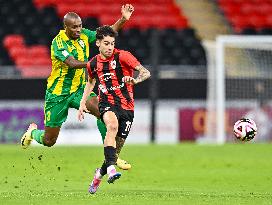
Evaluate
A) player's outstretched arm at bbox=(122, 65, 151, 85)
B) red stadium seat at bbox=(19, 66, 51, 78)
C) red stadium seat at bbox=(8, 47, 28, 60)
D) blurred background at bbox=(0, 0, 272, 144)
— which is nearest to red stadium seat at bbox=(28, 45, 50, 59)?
blurred background at bbox=(0, 0, 272, 144)

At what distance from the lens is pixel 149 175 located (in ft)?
40.5

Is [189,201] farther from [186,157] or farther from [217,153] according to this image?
[217,153]

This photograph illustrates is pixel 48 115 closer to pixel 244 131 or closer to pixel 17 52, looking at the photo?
pixel 244 131

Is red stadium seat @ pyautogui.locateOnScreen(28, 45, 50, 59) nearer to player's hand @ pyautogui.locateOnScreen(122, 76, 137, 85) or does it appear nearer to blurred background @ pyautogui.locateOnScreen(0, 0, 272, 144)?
blurred background @ pyautogui.locateOnScreen(0, 0, 272, 144)

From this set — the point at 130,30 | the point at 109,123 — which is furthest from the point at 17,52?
the point at 109,123

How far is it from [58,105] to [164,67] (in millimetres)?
9158

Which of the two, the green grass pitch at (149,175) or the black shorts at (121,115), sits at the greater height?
the black shorts at (121,115)

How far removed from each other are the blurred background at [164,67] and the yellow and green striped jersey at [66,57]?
26.6ft

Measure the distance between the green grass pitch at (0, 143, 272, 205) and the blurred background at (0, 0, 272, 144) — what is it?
1.14 m

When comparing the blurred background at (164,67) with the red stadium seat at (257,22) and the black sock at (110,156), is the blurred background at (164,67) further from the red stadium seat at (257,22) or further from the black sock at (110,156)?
the black sock at (110,156)

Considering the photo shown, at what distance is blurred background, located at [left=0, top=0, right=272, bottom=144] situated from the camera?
19.6m

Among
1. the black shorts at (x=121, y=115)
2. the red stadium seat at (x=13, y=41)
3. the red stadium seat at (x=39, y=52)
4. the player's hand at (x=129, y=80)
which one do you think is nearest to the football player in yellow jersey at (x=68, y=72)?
the black shorts at (x=121, y=115)

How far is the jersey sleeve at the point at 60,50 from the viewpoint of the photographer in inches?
432

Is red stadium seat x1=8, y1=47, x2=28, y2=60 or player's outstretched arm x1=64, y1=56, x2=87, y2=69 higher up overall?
red stadium seat x1=8, y1=47, x2=28, y2=60
